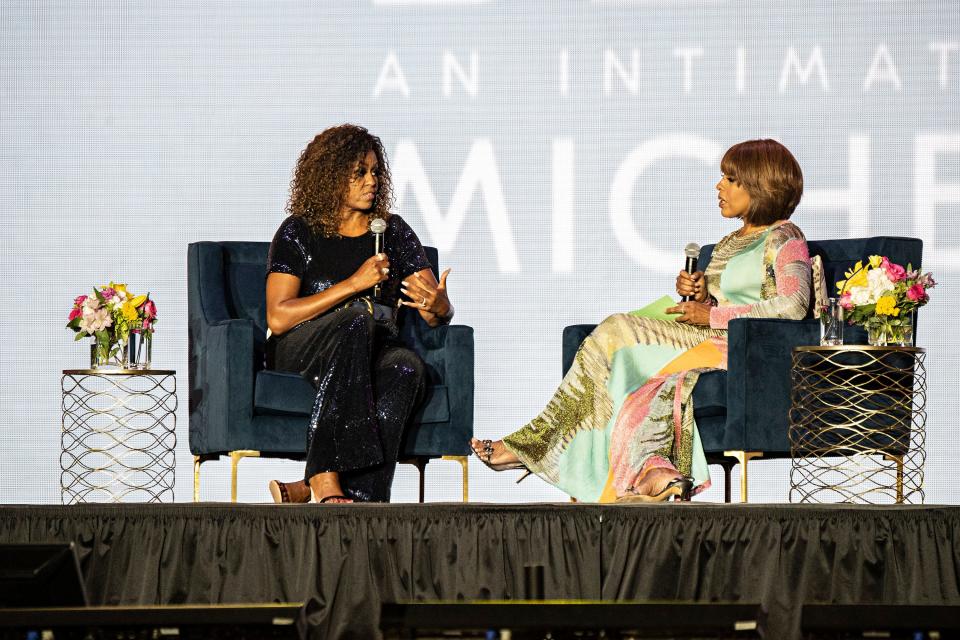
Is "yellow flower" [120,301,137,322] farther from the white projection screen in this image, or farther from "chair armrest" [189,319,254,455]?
the white projection screen

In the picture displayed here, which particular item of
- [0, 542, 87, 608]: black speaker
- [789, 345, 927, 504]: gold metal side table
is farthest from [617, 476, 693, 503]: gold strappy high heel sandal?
[0, 542, 87, 608]: black speaker

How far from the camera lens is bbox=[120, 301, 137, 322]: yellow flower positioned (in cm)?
409

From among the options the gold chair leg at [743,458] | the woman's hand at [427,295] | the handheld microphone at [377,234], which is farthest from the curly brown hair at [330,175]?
the gold chair leg at [743,458]

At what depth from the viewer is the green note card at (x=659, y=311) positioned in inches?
158

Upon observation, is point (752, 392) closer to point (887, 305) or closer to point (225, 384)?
point (887, 305)

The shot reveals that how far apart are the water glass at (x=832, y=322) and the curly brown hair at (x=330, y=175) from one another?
130 centimetres

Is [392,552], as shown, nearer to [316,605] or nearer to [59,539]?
[316,605]

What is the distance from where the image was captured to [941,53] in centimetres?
508

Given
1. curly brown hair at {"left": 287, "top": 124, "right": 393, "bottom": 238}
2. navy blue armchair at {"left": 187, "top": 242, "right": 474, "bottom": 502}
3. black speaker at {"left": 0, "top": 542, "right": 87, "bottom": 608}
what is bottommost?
black speaker at {"left": 0, "top": 542, "right": 87, "bottom": 608}

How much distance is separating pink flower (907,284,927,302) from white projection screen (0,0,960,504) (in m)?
1.46

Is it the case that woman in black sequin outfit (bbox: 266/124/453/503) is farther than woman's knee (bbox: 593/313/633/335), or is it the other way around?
woman's knee (bbox: 593/313/633/335)

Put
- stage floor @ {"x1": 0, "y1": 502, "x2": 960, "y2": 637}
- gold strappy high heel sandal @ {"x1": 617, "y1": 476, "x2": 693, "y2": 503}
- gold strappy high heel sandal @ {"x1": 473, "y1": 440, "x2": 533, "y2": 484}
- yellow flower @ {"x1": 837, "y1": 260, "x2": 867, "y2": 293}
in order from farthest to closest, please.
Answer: gold strappy high heel sandal @ {"x1": 473, "y1": 440, "x2": 533, "y2": 484}
yellow flower @ {"x1": 837, "y1": 260, "x2": 867, "y2": 293}
gold strappy high heel sandal @ {"x1": 617, "y1": 476, "x2": 693, "y2": 503}
stage floor @ {"x1": 0, "y1": 502, "x2": 960, "y2": 637}

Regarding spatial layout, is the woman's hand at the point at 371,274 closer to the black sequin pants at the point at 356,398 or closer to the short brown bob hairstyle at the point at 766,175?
the black sequin pants at the point at 356,398

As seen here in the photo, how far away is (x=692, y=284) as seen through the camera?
3.89 meters
